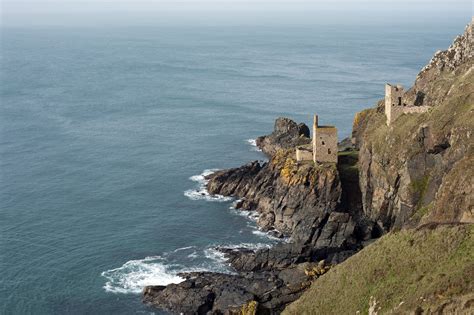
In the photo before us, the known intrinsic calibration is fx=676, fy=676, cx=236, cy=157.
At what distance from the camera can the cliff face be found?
68500 mm

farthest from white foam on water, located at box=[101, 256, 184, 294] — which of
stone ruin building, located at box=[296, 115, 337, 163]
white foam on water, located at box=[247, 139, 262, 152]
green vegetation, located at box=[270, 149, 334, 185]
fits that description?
white foam on water, located at box=[247, 139, 262, 152]

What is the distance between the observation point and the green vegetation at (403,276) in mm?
47062

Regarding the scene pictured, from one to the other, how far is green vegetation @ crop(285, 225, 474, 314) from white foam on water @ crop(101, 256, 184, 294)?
74.3 ft

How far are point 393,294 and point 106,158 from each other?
281 feet

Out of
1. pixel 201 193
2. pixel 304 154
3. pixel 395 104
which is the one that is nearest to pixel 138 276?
pixel 201 193

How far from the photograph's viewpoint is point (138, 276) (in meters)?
79.8

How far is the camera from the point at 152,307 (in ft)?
236

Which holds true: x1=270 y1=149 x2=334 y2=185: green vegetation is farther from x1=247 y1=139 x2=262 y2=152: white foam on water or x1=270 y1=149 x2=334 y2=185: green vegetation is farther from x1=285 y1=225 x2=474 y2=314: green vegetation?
x1=247 y1=139 x2=262 y2=152: white foam on water

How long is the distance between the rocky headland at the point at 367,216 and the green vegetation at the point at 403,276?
13cm

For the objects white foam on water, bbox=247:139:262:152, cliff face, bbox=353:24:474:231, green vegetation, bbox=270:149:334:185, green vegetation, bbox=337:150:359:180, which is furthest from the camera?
white foam on water, bbox=247:139:262:152

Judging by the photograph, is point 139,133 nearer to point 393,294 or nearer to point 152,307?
point 152,307

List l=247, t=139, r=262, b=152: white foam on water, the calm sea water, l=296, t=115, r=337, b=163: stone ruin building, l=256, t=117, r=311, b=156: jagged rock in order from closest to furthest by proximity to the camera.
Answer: the calm sea water, l=296, t=115, r=337, b=163: stone ruin building, l=256, t=117, r=311, b=156: jagged rock, l=247, t=139, r=262, b=152: white foam on water

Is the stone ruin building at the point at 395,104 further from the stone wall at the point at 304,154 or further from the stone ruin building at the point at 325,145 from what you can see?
the stone wall at the point at 304,154

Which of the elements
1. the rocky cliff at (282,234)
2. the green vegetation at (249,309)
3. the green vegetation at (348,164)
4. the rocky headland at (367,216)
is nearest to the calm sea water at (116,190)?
the rocky cliff at (282,234)
